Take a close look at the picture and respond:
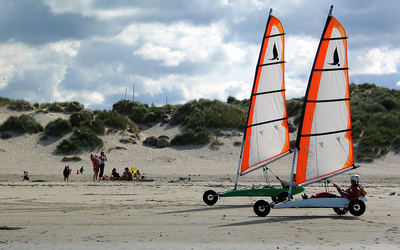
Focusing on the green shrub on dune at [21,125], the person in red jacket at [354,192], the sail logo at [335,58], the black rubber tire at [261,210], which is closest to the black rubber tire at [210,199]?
the black rubber tire at [261,210]

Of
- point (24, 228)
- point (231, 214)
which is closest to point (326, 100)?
point (231, 214)

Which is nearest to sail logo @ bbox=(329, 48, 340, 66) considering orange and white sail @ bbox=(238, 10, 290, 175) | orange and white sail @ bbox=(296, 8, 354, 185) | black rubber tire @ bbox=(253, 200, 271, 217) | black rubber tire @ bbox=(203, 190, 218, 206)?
orange and white sail @ bbox=(296, 8, 354, 185)

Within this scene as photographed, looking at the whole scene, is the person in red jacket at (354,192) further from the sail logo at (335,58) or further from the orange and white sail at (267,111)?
the orange and white sail at (267,111)

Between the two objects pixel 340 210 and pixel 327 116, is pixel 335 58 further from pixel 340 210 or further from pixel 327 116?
pixel 340 210

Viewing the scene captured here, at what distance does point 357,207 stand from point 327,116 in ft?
7.45

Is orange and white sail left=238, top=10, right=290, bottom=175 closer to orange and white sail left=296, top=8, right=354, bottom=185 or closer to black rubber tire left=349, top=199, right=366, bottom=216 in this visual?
orange and white sail left=296, top=8, right=354, bottom=185

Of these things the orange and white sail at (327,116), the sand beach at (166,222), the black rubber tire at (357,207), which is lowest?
the sand beach at (166,222)

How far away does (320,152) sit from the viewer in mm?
11008

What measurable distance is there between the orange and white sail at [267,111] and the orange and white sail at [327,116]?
2205 millimetres

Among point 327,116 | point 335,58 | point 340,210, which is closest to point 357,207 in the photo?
point 340,210

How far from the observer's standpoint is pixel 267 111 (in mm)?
13234

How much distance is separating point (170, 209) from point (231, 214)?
154cm

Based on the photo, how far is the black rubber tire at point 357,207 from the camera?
9820 mm

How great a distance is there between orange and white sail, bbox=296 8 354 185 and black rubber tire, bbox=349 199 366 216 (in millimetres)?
1241
